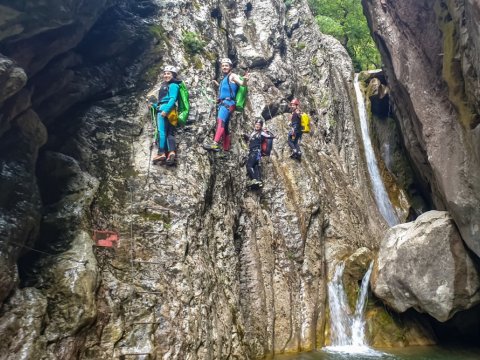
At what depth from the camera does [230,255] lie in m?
12.4

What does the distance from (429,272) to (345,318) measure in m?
3.20

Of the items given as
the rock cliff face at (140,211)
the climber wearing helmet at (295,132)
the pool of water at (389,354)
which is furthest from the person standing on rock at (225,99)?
the pool of water at (389,354)

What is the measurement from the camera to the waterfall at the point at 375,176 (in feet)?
71.9

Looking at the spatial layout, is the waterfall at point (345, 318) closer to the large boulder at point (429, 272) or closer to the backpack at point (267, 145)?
the large boulder at point (429, 272)

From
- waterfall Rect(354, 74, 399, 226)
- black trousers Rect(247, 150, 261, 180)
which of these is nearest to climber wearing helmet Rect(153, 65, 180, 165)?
black trousers Rect(247, 150, 261, 180)

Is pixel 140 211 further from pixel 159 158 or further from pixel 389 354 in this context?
pixel 389 354

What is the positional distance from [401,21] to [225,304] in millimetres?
12800

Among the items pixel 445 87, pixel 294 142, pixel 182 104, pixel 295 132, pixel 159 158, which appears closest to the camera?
pixel 159 158

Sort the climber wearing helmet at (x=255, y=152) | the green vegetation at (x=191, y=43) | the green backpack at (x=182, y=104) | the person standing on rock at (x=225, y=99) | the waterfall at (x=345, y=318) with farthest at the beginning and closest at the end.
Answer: the green vegetation at (x=191, y=43) < the climber wearing helmet at (x=255, y=152) < the waterfall at (x=345, y=318) < the person standing on rock at (x=225, y=99) < the green backpack at (x=182, y=104)

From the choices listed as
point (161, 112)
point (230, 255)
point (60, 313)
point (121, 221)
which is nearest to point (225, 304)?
point (230, 255)

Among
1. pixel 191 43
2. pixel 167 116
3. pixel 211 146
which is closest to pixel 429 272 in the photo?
pixel 211 146

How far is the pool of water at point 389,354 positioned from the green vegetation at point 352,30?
28.0 metres

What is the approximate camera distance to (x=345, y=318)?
14.5 meters

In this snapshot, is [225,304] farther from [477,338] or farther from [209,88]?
[477,338]
